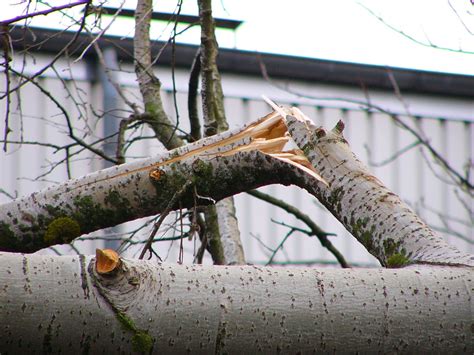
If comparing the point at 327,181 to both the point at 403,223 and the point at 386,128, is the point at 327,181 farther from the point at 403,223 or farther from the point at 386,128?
the point at 386,128

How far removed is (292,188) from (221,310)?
4.78 m

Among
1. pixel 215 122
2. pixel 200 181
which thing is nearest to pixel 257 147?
pixel 200 181

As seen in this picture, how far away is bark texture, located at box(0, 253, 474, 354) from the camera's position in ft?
4.07

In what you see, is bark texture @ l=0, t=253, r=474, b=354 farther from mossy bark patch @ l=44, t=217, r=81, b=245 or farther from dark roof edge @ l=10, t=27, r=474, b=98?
dark roof edge @ l=10, t=27, r=474, b=98

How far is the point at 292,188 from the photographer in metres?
6.07

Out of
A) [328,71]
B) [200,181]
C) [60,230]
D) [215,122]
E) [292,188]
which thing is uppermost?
[328,71]

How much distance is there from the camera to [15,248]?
6.79 feet

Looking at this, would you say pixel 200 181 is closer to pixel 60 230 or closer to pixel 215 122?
pixel 60 230

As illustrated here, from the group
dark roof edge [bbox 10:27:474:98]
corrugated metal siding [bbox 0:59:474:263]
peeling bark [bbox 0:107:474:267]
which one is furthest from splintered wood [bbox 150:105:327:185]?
dark roof edge [bbox 10:27:474:98]

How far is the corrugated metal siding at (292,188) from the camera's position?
539 centimetres

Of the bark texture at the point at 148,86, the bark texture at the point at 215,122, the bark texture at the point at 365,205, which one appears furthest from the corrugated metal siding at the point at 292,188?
the bark texture at the point at 365,205

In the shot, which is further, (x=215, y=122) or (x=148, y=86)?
(x=148, y=86)

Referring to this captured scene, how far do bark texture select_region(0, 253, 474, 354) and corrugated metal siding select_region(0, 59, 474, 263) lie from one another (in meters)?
3.94

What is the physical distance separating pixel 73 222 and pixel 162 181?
240 mm
